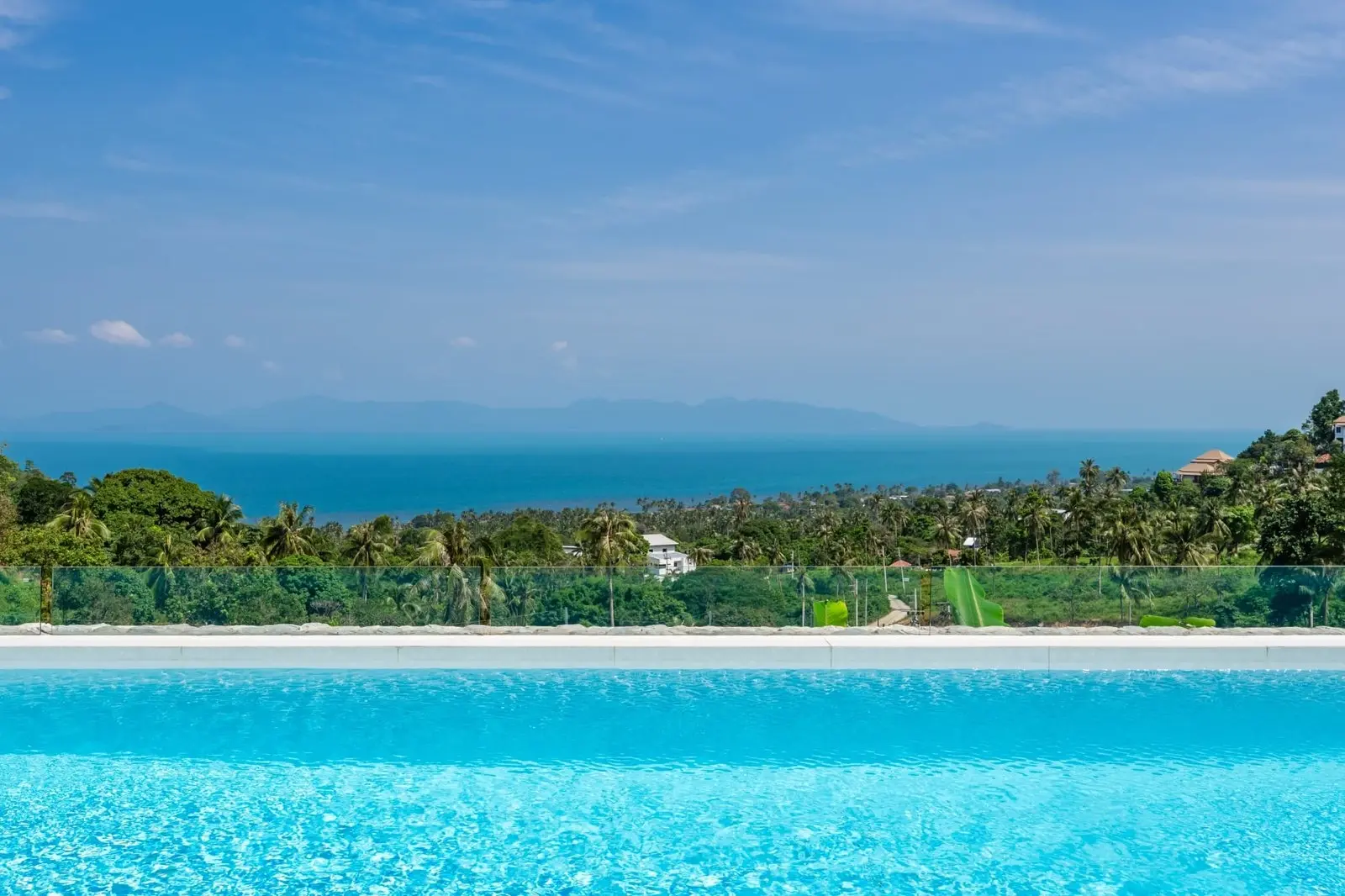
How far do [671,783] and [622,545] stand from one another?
1453 inches

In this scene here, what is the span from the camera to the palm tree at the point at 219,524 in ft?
134

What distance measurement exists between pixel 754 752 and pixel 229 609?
6798 mm

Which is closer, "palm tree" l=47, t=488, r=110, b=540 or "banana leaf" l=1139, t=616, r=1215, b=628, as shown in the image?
"banana leaf" l=1139, t=616, r=1215, b=628

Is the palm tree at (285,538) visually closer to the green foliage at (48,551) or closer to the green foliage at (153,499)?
the green foliage at (153,499)

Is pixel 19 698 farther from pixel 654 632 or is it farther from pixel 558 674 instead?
pixel 654 632

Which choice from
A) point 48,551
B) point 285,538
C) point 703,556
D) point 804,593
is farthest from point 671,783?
point 703,556

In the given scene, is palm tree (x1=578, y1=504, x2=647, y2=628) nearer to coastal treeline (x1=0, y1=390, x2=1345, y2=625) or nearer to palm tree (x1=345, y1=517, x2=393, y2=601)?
coastal treeline (x1=0, y1=390, x2=1345, y2=625)

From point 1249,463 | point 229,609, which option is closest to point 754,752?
point 229,609

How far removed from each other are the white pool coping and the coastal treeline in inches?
34.8

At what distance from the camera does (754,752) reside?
9.66 m

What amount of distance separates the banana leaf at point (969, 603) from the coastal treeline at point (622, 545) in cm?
82

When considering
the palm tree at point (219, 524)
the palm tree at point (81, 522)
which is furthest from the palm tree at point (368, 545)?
the palm tree at point (81, 522)

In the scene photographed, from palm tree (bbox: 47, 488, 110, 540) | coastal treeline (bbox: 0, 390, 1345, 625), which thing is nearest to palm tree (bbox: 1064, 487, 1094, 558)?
coastal treeline (bbox: 0, 390, 1345, 625)

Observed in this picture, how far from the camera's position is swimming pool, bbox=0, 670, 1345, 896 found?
23.7ft
